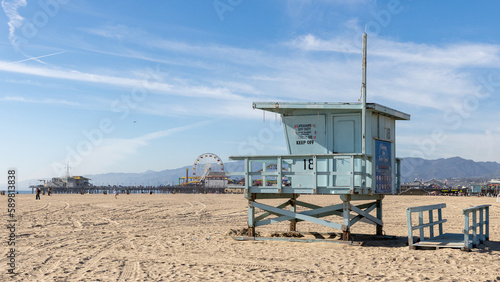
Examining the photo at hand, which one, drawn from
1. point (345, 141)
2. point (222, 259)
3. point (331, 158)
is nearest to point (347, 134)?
point (345, 141)

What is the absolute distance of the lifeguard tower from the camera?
12602 millimetres

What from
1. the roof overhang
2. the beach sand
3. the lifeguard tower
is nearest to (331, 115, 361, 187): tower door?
the lifeguard tower

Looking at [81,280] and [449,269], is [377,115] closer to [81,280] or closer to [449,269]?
[449,269]

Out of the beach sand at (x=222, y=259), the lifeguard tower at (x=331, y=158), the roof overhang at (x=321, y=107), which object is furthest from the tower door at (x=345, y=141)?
the beach sand at (x=222, y=259)

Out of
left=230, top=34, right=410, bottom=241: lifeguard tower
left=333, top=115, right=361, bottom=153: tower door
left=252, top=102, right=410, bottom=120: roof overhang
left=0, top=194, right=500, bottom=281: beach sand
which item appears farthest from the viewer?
left=333, top=115, right=361, bottom=153: tower door

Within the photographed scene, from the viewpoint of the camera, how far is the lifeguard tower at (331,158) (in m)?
12.6

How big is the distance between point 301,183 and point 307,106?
216 cm

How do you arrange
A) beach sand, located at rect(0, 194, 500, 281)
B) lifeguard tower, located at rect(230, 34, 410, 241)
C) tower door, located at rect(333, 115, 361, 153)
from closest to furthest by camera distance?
beach sand, located at rect(0, 194, 500, 281), lifeguard tower, located at rect(230, 34, 410, 241), tower door, located at rect(333, 115, 361, 153)

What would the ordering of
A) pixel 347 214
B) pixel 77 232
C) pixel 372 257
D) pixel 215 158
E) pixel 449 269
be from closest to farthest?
1. pixel 449 269
2. pixel 372 257
3. pixel 347 214
4. pixel 77 232
5. pixel 215 158

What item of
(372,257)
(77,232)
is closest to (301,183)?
(372,257)

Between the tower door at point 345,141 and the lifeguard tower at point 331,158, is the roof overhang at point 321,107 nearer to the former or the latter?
the lifeguard tower at point 331,158

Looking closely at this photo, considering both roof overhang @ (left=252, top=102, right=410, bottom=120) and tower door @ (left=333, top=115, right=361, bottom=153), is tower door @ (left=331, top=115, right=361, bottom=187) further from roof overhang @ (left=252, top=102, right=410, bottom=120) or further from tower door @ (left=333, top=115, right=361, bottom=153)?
roof overhang @ (left=252, top=102, right=410, bottom=120)

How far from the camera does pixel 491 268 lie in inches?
374

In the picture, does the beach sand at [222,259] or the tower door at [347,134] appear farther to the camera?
the tower door at [347,134]
